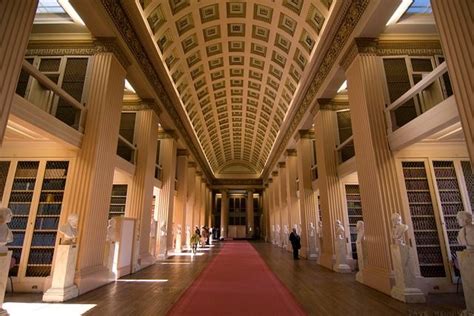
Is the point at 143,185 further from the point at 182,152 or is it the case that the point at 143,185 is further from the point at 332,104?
the point at 332,104

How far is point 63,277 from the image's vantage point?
5.44m

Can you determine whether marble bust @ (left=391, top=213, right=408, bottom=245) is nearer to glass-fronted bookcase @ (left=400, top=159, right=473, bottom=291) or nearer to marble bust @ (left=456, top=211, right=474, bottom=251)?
glass-fronted bookcase @ (left=400, top=159, right=473, bottom=291)

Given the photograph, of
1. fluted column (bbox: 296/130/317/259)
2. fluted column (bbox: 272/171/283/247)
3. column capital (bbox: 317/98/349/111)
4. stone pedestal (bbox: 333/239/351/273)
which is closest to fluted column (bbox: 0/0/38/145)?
stone pedestal (bbox: 333/239/351/273)

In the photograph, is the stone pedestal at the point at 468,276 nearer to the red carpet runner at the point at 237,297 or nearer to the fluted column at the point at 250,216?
the red carpet runner at the point at 237,297

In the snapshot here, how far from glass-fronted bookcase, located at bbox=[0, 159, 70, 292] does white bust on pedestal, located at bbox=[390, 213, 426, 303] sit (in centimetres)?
776

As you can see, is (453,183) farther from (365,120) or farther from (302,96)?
(302,96)

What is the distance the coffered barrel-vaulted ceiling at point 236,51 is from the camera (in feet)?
33.5

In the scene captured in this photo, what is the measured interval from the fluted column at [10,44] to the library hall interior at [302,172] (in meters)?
0.02

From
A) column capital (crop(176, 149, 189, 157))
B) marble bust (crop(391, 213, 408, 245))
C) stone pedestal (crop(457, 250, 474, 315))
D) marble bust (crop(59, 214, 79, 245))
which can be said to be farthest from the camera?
column capital (crop(176, 149, 189, 157))

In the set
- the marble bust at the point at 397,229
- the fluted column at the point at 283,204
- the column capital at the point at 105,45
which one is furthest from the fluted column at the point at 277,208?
the column capital at the point at 105,45

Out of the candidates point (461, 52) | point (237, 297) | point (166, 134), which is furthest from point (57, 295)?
point (166, 134)

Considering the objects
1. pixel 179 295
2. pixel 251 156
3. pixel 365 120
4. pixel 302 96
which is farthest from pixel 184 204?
pixel 251 156

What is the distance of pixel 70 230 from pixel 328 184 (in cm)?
846

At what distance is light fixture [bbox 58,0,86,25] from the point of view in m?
7.32
